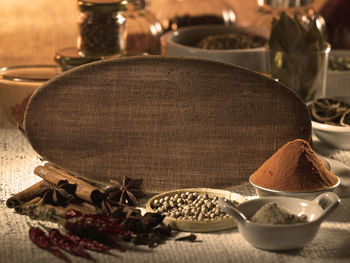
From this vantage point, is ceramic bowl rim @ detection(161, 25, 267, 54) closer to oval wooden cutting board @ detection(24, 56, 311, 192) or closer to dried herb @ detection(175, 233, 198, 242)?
oval wooden cutting board @ detection(24, 56, 311, 192)

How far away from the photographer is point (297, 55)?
1.32 m

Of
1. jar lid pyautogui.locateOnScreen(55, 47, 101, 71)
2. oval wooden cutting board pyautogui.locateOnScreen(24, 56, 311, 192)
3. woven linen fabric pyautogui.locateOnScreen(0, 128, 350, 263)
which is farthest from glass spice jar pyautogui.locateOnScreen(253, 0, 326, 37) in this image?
woven linen fabric pyautogui.locateOnScreen(0, 128, 350, 263)

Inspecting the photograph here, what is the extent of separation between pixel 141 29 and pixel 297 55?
43cm

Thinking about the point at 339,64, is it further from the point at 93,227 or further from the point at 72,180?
the point at 93,227

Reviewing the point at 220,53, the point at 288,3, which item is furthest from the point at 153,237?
the point at 288,3

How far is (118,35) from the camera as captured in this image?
1310 millimetres

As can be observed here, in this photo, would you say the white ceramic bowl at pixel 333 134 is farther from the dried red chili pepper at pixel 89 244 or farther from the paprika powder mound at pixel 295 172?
the dried red chili pepper at pixel 89 244

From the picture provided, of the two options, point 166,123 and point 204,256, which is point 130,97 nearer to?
point 166,123

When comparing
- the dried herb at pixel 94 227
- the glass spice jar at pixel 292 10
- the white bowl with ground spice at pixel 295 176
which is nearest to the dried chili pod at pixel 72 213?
the dried herb at pixel 94 227

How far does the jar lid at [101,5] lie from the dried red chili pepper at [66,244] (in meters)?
0.53

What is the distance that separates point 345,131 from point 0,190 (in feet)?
1.95

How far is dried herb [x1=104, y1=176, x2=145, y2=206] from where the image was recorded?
99 cm

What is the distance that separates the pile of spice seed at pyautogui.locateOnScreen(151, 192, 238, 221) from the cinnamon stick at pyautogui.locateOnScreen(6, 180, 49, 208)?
0.17 metres

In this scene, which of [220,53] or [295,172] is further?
[220,53]
